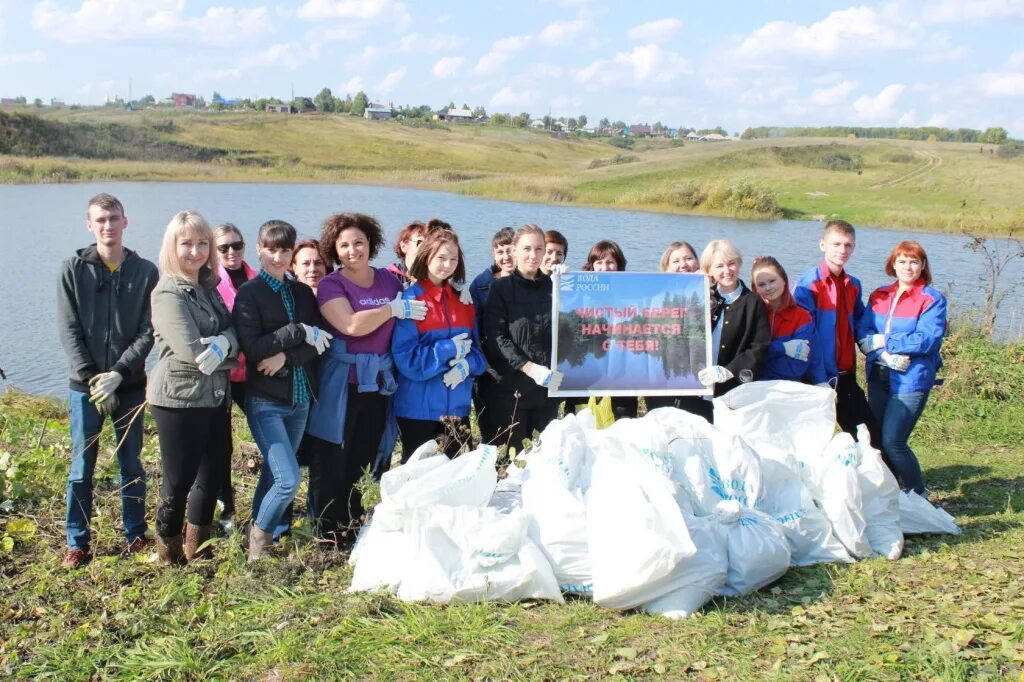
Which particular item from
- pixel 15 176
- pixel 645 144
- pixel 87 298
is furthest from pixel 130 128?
pixel 87 298

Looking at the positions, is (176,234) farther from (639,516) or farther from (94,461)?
A: (639,516)

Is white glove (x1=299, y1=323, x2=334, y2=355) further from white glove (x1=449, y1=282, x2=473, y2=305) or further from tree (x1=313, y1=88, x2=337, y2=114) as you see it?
tree (x1=313, y1=88, x2=337, y2=114)

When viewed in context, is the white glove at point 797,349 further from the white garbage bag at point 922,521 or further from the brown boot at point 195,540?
the brown boot at point 195,540

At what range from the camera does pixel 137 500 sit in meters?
4.22

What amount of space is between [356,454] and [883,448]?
311cm

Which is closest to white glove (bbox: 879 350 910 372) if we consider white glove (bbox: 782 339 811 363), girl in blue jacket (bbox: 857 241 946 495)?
girl in blue jacket (bbox: 857 241 946 495)

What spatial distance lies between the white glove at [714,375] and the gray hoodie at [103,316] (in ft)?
9.69

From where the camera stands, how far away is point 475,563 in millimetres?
3537

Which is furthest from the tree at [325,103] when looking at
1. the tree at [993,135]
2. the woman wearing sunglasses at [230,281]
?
the woman wearing sunglasses at [230,281]

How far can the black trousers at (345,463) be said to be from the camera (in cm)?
429

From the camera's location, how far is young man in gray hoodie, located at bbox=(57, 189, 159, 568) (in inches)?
153

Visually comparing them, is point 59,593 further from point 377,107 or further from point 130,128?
point 377,107

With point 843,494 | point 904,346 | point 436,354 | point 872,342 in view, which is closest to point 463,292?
point 436,354

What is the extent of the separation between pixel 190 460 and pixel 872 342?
382cm
